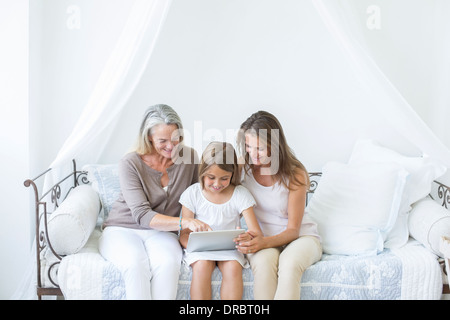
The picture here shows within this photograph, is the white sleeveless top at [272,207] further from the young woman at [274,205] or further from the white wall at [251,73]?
the white wall at [251,73]

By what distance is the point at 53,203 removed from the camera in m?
2.76

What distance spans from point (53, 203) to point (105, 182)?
317mm

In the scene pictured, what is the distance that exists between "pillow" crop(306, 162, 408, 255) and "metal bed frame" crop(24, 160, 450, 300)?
0.33 metres

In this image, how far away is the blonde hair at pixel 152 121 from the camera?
2539 millimetres

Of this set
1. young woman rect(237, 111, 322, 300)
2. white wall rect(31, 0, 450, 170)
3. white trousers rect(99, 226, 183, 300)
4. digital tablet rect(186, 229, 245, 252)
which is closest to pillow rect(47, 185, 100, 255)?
white trousers rect(99, 226, 183, 300)

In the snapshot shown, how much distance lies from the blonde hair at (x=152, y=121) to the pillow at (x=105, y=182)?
40cm

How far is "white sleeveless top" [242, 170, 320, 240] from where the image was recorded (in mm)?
2531

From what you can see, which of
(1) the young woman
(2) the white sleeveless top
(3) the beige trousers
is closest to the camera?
(3) the beige trousers

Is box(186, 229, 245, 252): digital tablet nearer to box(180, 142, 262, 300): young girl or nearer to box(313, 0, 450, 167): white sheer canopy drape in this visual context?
box(180, 142, 262, 300): young girl

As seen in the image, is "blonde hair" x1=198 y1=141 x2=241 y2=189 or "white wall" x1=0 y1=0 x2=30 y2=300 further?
"white wall" x1=0 y1=0 x2=30 y2=300

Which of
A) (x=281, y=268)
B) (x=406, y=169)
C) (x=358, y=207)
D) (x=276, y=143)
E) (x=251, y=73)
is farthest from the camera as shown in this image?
(x=251, y=73)

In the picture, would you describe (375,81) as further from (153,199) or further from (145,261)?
(145,261)

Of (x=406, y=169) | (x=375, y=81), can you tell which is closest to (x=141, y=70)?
(x=375, y=81)

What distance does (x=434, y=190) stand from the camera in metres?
3.14
